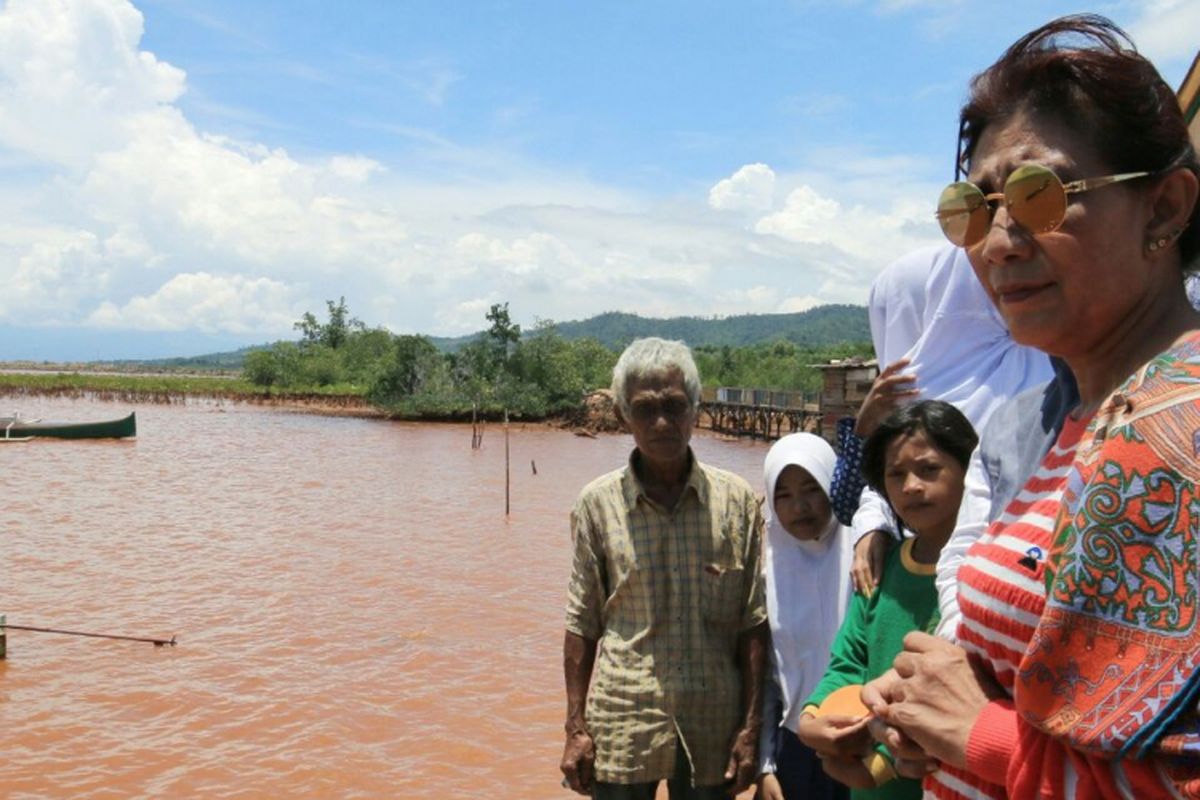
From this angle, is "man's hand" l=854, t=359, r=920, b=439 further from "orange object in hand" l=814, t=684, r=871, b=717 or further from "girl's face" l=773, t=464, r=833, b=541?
"orange object in hand" l=814, t=684, r=871, b=717

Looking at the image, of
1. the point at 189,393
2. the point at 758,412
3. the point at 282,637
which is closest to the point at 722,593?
the point at 282,637

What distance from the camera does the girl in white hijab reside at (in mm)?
2619

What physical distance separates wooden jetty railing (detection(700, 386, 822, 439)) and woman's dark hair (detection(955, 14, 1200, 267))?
31158 millimetres

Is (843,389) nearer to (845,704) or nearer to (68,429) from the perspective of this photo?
(845,704)

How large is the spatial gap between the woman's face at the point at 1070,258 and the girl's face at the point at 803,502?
1533 millimetres

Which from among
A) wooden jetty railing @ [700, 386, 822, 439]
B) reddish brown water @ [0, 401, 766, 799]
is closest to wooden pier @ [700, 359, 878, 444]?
wooden jetty railing @ [700, 386, 822, 439]

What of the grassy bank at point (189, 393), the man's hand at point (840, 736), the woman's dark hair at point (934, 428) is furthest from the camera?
the grassy bank at point (189, 393)

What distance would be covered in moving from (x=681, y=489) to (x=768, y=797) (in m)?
0.87

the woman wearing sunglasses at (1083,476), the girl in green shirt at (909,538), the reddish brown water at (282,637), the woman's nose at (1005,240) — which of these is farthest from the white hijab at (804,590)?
the reddish brown water at (282,637)

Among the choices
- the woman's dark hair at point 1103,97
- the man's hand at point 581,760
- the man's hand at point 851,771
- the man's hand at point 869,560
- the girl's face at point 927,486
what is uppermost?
the woman's dark hair at point 1103,97

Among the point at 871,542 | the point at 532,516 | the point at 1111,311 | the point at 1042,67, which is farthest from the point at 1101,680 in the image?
the point at 532,516

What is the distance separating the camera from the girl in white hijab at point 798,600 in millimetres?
2619

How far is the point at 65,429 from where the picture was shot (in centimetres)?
2886

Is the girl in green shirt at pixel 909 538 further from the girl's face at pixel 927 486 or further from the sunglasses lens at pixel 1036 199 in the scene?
the sunglasses lens at pixel 1036 199
